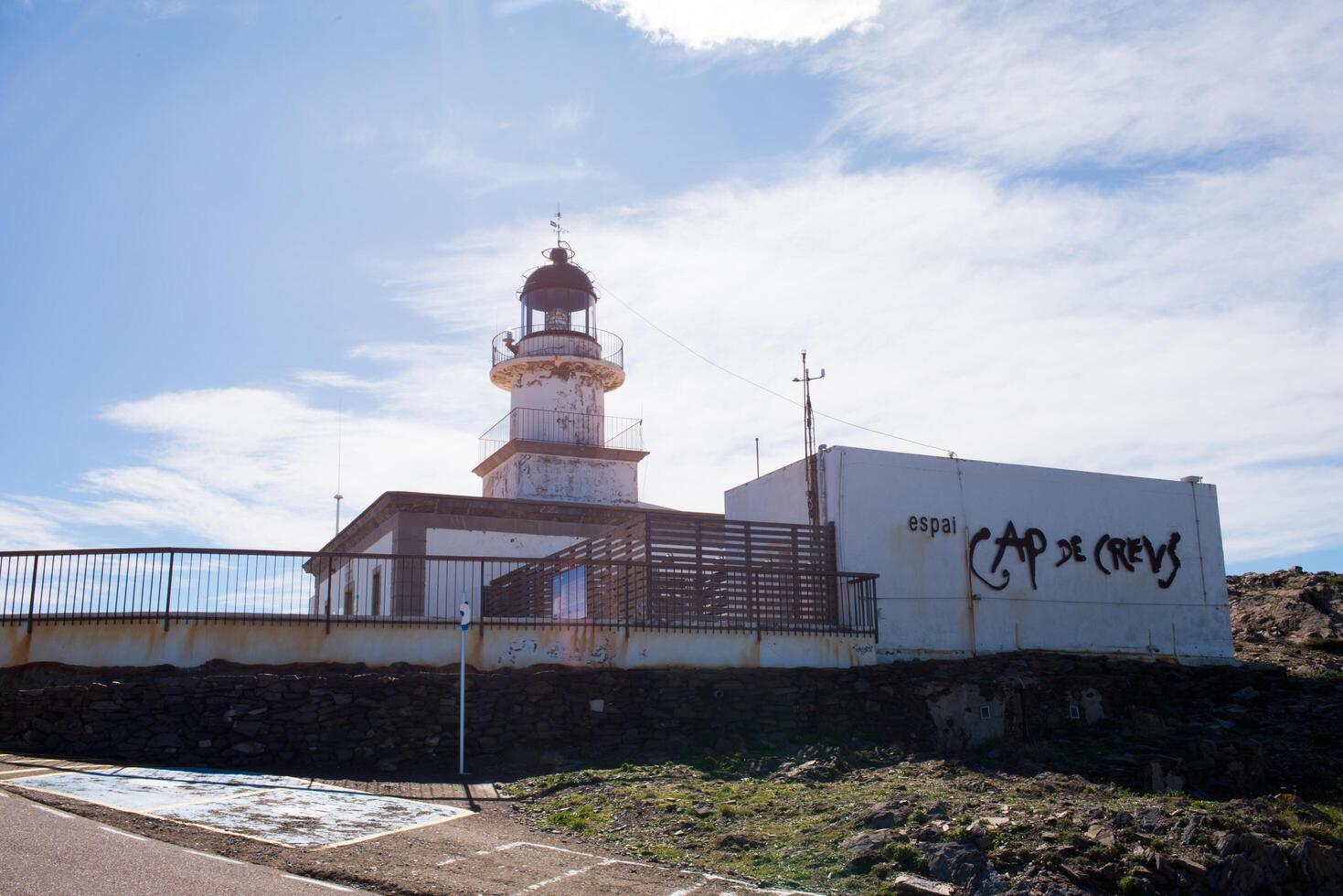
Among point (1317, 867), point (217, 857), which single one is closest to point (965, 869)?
point (1317, 867)

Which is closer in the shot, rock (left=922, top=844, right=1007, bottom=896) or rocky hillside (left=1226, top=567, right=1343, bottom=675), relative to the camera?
rock (left=922, top=844, right=1007, bottom=896)

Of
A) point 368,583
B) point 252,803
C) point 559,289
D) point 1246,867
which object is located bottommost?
point 1246,867

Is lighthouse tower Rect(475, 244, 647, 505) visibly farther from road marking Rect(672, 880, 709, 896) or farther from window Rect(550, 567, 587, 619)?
road marking Rect(672, 880, 709, 896)

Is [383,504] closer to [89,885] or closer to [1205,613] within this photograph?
[1205,613]

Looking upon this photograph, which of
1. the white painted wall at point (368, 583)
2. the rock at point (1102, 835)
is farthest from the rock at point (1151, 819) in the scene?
the white painted wall at point (368, 583)

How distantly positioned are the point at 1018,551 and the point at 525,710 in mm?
11036

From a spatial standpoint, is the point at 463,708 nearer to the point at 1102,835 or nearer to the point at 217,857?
the point at 217,857

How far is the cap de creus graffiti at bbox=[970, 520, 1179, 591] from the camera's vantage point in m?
22.0

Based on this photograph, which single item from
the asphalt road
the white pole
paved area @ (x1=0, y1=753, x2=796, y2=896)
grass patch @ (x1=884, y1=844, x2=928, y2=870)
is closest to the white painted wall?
the white pole

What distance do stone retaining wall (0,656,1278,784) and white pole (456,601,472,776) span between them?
0.12m

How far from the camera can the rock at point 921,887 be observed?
28.1ft

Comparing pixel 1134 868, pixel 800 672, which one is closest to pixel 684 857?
pixel 1134 868

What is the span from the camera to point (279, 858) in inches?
351

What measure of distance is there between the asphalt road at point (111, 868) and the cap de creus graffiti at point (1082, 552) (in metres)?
16.0
